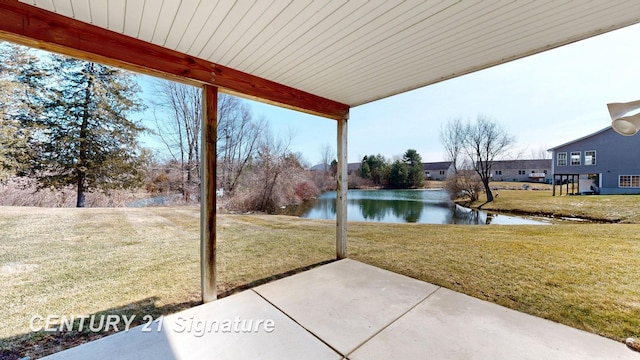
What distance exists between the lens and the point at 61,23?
1309mm

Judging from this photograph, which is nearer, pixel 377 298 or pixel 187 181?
pixel 377 298

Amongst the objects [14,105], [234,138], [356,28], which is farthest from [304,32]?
[234,138]

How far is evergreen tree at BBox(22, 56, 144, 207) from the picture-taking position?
5004mm

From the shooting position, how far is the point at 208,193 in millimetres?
1977

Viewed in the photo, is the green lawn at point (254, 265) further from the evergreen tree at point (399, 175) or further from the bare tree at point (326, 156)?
the evergreen tree at point (399, 175)

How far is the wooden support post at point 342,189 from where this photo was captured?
313cm

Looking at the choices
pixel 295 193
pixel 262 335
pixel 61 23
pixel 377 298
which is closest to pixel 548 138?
pixel 295 193

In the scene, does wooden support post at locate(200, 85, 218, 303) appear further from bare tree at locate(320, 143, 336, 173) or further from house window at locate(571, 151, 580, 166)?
house window at locate(571, 151, 580, 166)

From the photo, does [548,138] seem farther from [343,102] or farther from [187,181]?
[187,181]

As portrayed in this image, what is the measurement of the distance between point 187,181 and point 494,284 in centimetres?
904

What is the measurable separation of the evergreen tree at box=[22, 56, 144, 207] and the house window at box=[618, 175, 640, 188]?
20.1m

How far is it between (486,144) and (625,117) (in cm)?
1463

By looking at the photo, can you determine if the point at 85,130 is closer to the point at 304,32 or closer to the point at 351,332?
the point at 304,32

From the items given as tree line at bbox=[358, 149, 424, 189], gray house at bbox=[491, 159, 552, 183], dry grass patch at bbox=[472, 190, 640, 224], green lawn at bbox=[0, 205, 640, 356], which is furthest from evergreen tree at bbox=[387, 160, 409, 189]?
green lawn at bbox=[0, 205, 640, 356]
